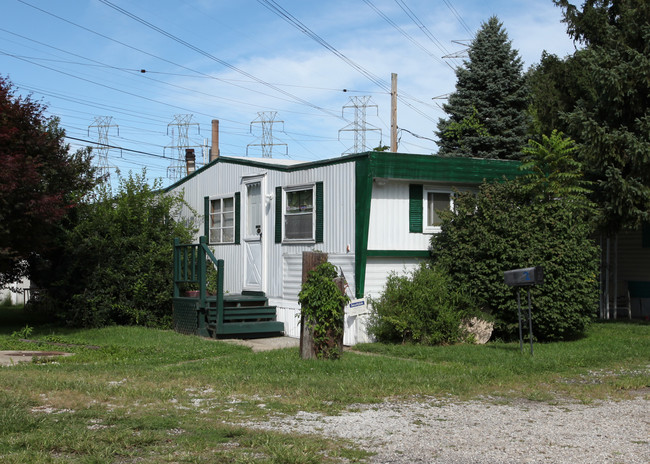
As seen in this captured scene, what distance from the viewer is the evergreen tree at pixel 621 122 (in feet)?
51.5

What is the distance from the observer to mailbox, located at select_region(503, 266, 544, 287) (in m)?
10.9

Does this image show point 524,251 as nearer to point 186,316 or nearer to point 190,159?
point 186,316

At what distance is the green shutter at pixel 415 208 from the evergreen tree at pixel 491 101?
1519 centimetres

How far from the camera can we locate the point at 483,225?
13898mm

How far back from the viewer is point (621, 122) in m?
16.5

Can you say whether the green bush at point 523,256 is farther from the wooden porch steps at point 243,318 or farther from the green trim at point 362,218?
the wooden porch steps at point 243,318

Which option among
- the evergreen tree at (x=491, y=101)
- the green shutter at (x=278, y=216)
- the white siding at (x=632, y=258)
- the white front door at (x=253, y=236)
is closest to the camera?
the green shutter at (x=278, y=216)

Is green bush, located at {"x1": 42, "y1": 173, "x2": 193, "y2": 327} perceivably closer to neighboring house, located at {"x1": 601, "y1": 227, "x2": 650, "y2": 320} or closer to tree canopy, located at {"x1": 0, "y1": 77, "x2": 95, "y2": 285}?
tree canopy, located at {"x1": 0, "y1": 77, "x2": 95, "y2": 285}

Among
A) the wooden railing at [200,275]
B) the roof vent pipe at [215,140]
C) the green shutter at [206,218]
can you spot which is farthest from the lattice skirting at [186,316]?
the roof vent pipe at [215,140]

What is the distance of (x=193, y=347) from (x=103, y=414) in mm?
5766

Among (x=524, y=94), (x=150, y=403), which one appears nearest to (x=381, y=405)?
(x=150, y=403)

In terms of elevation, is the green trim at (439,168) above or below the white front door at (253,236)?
above

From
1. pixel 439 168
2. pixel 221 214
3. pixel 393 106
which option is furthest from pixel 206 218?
pixel 393 106

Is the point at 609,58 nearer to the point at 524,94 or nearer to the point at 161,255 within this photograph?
the point at 161,255
